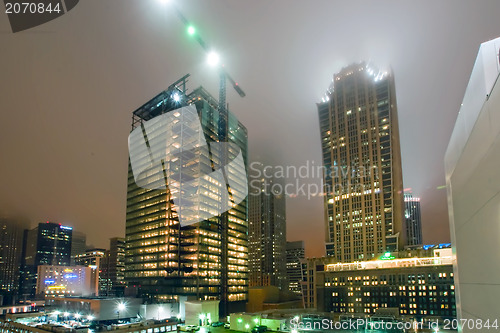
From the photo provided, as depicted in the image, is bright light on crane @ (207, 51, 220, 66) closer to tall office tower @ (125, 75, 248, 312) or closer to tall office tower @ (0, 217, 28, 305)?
tall office tower @ (125, 75, 248, 312)

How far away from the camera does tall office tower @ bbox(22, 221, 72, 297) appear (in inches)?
6604

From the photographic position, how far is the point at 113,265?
17575 cm

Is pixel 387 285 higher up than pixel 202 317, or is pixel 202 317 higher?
pixel 387 285

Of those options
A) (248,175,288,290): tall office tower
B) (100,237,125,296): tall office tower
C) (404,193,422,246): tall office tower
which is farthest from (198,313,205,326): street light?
(404,193,422,246): tall office tower

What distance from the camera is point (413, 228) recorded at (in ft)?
589

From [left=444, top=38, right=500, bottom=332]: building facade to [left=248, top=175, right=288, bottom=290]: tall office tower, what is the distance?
503 ft

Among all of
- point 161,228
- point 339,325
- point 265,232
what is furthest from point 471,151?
point 265,232

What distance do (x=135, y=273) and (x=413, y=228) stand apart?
133803 mm

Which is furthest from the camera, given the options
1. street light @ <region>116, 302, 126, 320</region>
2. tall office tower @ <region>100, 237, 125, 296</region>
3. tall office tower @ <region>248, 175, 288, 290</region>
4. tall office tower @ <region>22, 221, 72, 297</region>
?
tall office tower @ <region>100, 237, 125, 296</region>

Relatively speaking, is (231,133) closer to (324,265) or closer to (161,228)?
(161,228)

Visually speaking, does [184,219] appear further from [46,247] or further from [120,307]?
[46,247]

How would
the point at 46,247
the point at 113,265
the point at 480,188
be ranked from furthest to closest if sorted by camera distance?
the point at 113,265 → the point at 46,247 → the point at 480,188

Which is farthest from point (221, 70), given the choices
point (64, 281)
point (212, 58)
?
point (64, 281)

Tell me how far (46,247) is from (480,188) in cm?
18882
